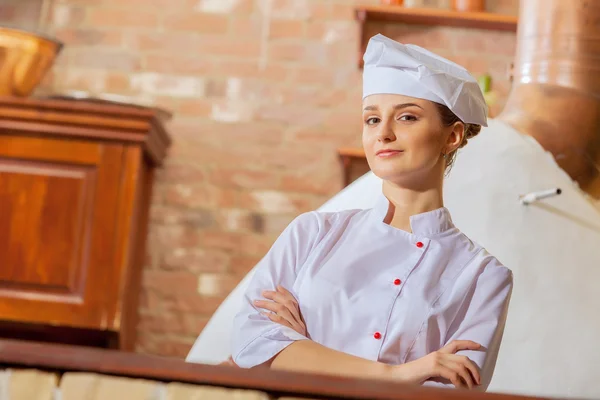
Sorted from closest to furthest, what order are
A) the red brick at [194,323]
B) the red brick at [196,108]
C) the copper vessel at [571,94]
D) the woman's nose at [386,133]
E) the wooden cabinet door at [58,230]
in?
the woman's nose at [386,133] → the copper vessel at [571,94] → the wooden cabinet door at [58,230] → the red brick at [194,323] → the red brick at [196,108]

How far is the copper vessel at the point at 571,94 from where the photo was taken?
1.76 m

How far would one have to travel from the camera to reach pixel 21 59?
228 centimetres

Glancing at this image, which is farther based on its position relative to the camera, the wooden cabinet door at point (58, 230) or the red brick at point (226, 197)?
the red brick at point (226, 197)

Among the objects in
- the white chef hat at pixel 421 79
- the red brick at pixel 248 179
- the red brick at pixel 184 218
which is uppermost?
the white chef hat at pixel 421 79

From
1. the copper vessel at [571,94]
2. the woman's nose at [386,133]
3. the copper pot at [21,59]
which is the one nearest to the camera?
the woman's nose at [386,133]

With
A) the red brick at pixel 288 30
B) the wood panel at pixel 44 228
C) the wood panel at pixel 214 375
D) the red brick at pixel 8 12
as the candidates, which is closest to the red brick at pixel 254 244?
the wood panel at pixel 44 228

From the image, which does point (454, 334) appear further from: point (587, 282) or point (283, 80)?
point (283, 80)

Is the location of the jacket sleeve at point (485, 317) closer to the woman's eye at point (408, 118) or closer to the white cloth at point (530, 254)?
the woman's eye at point (408, 118)

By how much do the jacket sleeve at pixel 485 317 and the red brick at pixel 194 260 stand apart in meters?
1.44

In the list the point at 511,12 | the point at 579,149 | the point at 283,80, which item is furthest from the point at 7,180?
the point at 511,12

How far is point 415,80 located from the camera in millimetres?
1148

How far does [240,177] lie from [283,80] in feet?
1.11

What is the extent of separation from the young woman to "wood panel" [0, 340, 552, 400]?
416 millimetres

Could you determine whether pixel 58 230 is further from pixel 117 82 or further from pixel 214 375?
pixel 214 375
